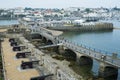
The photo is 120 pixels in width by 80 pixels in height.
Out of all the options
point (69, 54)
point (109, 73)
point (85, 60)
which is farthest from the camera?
point (69, 54)

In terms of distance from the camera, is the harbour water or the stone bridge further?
the harbour water

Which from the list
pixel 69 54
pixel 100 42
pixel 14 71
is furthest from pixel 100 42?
pixel 14 71

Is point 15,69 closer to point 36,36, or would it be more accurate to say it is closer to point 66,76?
point 66,76

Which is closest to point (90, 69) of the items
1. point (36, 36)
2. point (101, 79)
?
point (101, 79)

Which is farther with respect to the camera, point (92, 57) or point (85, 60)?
point (85, 60)

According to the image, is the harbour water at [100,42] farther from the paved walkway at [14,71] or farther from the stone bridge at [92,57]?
the paved walkway at [14,71]

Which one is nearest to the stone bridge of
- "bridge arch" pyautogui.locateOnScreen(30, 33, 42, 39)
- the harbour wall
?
"bridge arch" pyautogui.locateOnScreen(30, 33, 42, 39)

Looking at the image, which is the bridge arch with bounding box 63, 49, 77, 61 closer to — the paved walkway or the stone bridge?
the stone bridge

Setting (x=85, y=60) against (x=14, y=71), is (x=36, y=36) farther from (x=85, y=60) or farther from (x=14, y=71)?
(x=14, y=71)

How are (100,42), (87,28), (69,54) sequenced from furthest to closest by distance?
1. (87,28)
2. (100,42)
3. (69,54)

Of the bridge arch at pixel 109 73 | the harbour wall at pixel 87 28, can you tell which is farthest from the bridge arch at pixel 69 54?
the harbour wall at pixel 87 28

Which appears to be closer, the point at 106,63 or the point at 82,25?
the point at 106,63
